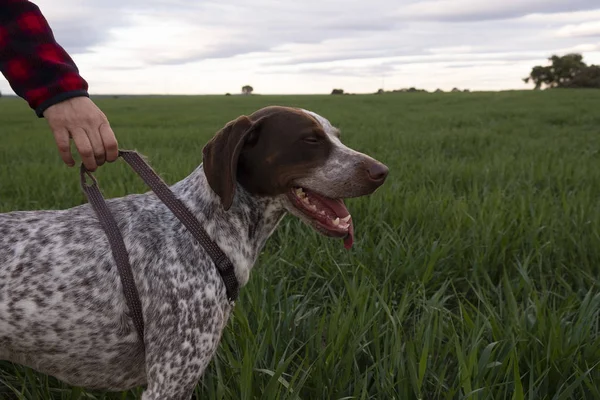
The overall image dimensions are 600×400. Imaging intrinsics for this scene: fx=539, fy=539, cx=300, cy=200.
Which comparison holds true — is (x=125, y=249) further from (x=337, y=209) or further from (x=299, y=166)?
(x=337, y=209)

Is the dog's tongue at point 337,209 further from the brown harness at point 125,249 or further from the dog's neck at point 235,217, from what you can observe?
the brown harness at point 125,249

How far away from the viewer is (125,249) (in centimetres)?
228

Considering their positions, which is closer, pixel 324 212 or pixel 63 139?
pixel 63 139

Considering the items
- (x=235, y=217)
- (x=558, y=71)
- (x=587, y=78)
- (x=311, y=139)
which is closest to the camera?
(x=235, y=217)

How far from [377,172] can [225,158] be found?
73cm

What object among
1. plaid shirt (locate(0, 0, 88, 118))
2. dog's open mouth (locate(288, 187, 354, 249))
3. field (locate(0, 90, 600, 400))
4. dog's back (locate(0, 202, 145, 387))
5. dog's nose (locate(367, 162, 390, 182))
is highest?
plaid shirt (locate(0, 0, 88, 118))

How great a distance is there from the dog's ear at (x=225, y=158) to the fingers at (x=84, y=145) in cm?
47

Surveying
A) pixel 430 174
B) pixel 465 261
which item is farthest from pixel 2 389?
pixel 430 174

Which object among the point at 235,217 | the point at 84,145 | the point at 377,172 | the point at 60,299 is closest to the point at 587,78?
the point at 377,172

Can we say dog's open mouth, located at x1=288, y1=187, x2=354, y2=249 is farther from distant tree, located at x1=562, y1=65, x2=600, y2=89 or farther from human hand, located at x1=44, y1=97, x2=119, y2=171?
distant tree, located at x1=562, y1=65, x2=600, y2=89

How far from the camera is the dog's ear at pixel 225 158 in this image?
7.54 feet

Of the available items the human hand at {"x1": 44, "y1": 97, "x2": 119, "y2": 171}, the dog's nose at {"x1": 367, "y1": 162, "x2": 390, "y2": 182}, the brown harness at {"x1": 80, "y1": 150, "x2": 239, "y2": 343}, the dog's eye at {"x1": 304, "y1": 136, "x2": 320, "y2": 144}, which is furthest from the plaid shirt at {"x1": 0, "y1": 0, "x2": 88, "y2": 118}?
the dog's nose at {"x1": 367, "y1": 162, "x2": 390, "y2": 182}

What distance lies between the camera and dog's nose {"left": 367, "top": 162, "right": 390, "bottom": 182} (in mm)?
2572

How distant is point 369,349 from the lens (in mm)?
2934
